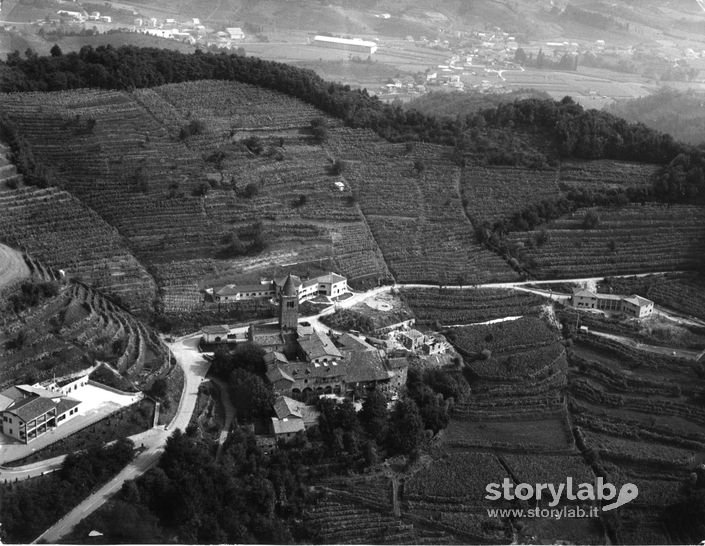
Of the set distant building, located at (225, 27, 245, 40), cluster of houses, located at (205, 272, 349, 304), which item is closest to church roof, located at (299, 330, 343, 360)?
cluster of houses, located at (205, 272, 349, 304)

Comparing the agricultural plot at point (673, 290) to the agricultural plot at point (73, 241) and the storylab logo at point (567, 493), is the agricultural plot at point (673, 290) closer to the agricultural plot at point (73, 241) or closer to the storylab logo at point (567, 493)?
the storylab logo at point (567, 493)

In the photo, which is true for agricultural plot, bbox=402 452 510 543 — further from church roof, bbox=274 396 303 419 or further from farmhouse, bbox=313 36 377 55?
farmhouse, bbox=313 36 377 55

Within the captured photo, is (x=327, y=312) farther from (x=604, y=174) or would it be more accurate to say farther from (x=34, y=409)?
(x=604, y=174)

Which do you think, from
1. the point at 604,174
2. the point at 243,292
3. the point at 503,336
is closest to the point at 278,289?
the point at 243,292

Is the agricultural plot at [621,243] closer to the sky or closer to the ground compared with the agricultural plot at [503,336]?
closer to the sky

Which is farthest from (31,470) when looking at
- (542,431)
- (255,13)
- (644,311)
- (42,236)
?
(255,13)

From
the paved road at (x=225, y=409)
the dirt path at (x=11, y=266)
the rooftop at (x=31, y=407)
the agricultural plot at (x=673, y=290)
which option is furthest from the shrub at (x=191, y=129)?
the agricultural plot at (x=673, y=290)
